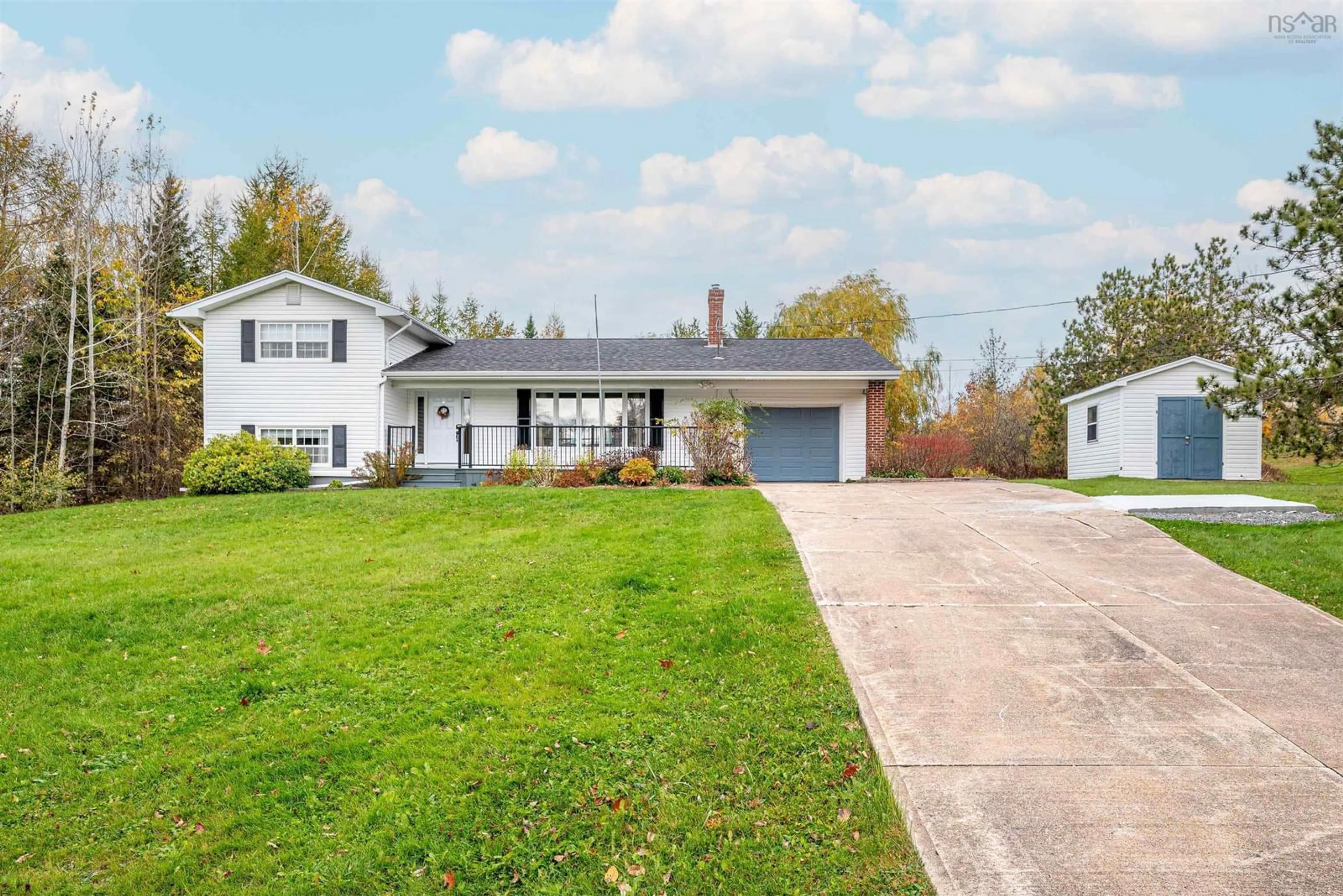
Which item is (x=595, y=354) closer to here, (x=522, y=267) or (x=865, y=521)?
(x=865, y=521)

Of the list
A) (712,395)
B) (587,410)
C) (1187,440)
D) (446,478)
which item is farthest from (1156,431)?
(446,478)

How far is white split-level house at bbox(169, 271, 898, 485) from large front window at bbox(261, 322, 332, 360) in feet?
0.10

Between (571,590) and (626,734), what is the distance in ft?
9.47

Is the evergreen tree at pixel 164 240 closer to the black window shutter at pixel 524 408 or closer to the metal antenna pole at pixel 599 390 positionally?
the black window shutter at pixel 524 408

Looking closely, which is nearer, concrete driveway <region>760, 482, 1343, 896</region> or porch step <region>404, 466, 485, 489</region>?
concrete driveway <region>760, 482, 1343, 896</region>

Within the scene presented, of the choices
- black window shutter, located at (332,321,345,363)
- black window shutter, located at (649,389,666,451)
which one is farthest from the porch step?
black window shutter, located at (649,389,666,451)

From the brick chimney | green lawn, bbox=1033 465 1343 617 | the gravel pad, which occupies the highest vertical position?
the brick chimney

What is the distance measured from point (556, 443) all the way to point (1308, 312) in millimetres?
14119

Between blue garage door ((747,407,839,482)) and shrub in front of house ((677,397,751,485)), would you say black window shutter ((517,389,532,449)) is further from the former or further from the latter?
blue garage door ((747,407,839,482))

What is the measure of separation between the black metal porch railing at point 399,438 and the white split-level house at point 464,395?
0.21ft

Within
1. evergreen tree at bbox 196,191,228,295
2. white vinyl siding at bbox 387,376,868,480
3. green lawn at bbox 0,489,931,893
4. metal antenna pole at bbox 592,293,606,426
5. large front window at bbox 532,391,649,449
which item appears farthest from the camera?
evergreen tree at bbox 196,191,228,295

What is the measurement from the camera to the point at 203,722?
16.0 feet

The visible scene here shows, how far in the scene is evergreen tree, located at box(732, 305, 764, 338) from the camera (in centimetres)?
3669

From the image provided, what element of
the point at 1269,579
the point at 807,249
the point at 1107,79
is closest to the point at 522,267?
the point at 807,249
